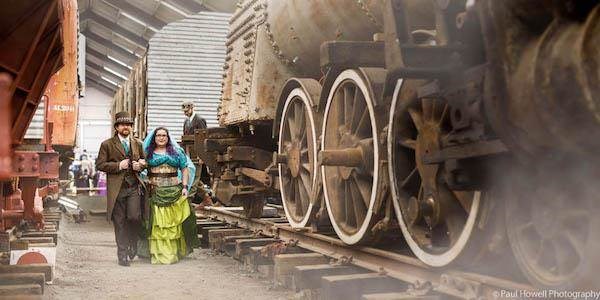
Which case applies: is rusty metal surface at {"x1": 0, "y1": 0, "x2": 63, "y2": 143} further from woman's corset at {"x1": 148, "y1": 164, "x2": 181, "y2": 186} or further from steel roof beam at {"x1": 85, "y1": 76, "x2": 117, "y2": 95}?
steel roof beam at {"x1": 85, "y1": 76, "x2": 117, "y2": 95}

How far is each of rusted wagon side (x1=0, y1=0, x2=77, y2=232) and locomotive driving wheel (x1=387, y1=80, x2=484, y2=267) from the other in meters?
1.95

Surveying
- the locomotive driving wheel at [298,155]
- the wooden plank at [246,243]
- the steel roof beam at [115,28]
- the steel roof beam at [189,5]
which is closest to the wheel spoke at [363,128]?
the locomotive driving wheel at [298,155]

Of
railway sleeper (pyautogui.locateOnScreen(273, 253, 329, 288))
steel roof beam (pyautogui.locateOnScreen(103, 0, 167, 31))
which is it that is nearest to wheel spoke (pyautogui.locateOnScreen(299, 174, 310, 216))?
railway sleeper (pyautogui.locateOnScreen(273, 253, 329, 288))

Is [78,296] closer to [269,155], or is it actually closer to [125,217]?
[125,217]

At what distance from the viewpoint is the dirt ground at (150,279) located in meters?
5.09

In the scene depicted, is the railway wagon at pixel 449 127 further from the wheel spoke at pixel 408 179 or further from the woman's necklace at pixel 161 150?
the woman's necklace at pixel 161 150

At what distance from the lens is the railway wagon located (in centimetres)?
204

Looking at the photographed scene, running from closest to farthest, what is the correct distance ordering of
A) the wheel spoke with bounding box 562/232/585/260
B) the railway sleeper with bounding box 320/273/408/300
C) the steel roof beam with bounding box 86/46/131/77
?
1. the wheel spoke with bounding box 562/232/585/260
2. the railway sleeper with bounding box 320/273/408/300
3. the steel roof beam with bounding box 86/46/131/77

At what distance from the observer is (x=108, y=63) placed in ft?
116

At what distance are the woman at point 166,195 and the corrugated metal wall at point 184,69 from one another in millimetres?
6532

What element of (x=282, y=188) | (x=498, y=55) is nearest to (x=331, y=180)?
(x=282, y=188)

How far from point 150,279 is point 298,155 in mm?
1710

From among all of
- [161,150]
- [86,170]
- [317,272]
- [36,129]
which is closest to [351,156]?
[317,272]

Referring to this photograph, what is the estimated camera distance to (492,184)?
9.22 ft
